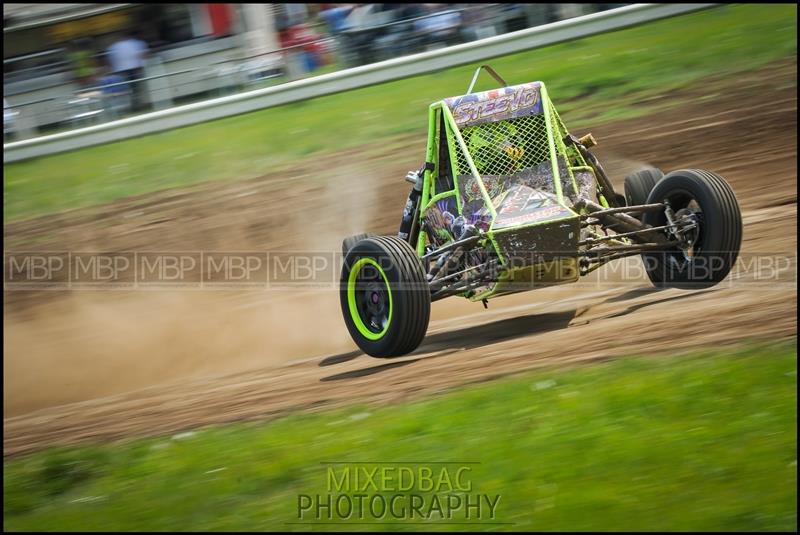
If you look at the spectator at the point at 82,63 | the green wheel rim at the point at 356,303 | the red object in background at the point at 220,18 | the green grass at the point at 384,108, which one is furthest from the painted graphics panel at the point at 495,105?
the spectator at the point at 82,63

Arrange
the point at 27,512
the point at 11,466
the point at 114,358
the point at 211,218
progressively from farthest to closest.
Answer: the point at 211,218, the point at 114,358, the point at 11,466, the point at 27,512

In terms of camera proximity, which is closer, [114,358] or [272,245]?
[114,358]

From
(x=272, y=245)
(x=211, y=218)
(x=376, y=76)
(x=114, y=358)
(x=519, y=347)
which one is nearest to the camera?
(x=519, y=347)

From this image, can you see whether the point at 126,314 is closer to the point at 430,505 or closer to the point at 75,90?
the point at 75,90

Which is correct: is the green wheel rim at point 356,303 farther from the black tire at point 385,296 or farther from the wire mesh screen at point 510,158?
the wire mesh screen at point 510,158

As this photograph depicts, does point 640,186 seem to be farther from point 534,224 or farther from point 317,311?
point 317,311

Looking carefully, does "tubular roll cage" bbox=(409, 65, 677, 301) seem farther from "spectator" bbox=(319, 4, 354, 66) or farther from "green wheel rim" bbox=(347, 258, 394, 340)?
"spectator" bbox=(319, 4, 354, 66)

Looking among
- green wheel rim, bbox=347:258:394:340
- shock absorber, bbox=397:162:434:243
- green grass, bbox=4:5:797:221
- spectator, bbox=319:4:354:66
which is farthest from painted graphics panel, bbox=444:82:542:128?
spectator, bbox=319:4:354:66

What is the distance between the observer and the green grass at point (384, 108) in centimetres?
1499

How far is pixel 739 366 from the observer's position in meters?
5.61

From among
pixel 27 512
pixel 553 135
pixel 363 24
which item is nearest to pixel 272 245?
pixel 363 24

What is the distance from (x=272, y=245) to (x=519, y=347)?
650 cm

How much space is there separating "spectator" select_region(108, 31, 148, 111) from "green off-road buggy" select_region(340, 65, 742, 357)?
29.4 ft

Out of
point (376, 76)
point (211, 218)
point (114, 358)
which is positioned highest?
point (376, 76)
